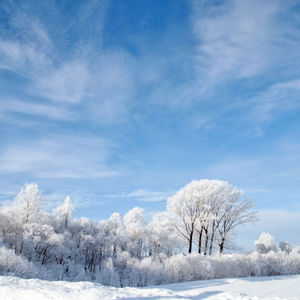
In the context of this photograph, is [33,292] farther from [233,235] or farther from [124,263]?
[233,235]

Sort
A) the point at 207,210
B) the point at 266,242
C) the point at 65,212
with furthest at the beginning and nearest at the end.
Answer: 1. the point at 266,242
2. the point at 65,212
3. the point at 207,210

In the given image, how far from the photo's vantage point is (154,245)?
Answer: 3991 cm

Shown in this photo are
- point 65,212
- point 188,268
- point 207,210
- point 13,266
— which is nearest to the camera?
point 13,266

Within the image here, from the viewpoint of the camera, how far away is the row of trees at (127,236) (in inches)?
1107

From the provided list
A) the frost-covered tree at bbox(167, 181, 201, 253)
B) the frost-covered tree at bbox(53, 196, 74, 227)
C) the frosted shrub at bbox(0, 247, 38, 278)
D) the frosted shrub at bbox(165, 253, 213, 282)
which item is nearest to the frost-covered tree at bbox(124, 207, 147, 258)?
the frost-covered tree at bbox(167, 181, 201, 253)

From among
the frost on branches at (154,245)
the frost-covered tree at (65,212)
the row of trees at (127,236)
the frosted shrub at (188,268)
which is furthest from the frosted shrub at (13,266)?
the frost-covered tree at (65,212)

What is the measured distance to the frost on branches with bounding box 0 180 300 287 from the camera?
87.9 feet

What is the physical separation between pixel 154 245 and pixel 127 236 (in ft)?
17.3

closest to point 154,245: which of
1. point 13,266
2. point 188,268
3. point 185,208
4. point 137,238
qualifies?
point 137,238

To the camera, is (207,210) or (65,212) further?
(65,212)

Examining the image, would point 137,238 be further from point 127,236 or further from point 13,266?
point 13,266

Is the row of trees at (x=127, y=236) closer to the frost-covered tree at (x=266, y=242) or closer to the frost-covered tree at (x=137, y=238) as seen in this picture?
the frost-covered tree at (x=137, y=238)

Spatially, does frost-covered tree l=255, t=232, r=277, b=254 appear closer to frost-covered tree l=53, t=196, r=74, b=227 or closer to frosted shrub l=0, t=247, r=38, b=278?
frost-covered tree l=53, t=196, r=74, b=227

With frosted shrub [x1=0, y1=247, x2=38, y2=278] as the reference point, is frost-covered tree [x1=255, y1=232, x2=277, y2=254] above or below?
above
